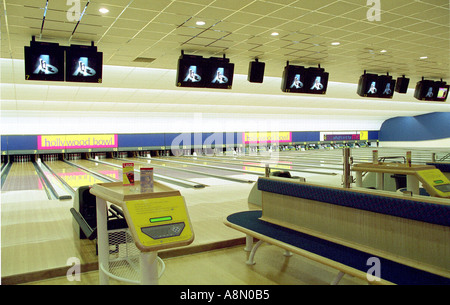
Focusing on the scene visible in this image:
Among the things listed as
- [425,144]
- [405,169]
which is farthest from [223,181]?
[425,144]

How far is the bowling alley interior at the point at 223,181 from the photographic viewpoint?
249cm

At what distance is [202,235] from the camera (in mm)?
4238

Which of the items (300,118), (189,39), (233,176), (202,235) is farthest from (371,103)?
(202,235)

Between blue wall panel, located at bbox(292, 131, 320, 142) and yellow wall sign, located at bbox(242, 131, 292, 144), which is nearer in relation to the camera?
yellow wall sign, located at bbox(242, 131, 292, 144)

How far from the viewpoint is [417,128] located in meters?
24.4

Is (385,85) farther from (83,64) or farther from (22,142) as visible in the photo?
(22,142)

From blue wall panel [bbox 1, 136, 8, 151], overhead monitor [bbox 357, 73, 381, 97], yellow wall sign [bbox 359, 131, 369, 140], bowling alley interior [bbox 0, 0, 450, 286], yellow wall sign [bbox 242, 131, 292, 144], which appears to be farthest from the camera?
yellow wall sign [bbox 359, 131, 369, 140]

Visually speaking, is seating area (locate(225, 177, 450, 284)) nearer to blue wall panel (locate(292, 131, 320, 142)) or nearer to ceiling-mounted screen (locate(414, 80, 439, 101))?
ceiling-mounted screen (locate(414, 80, 439, 101))

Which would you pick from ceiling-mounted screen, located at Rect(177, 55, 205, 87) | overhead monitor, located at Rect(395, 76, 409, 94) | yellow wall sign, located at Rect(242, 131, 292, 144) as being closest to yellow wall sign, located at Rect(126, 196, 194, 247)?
ceiling-mounted screen, located at Rect(177, 55, 205, 87)

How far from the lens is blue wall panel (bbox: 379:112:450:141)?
75.5ft

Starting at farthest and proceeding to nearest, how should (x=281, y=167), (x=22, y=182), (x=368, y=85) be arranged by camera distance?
(x=281, y=167)
(x=22, y=182)
(x=368, y=85)

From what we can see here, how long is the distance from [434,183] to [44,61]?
5.23 m

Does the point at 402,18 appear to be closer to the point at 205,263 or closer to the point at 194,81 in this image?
the point at 194,81

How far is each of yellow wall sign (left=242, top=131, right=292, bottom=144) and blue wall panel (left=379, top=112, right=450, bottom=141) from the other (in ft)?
26.7
